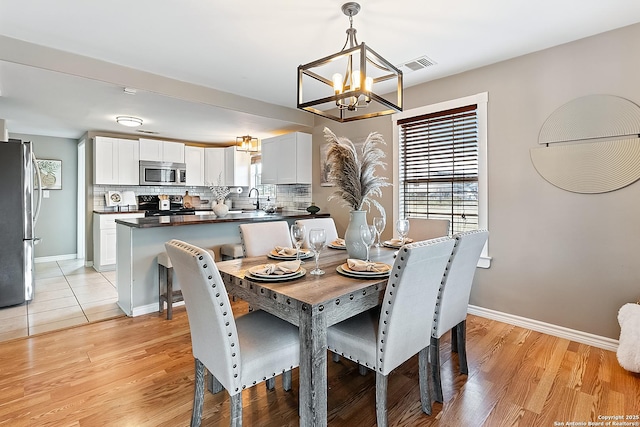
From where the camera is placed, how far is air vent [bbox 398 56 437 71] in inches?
115

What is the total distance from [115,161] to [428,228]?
16.4 feet

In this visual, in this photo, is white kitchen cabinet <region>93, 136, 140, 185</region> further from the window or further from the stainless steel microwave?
the window

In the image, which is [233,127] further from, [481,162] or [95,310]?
[481,162]

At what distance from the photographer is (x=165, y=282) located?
3273 millimetres

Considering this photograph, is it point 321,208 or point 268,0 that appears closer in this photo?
point 268,0

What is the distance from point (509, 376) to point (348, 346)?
1224 mm

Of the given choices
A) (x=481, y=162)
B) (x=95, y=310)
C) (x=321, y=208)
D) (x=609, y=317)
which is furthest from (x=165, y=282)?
(x=609, y=317)

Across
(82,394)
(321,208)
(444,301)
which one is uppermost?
(321,208)

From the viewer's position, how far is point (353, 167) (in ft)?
6.49

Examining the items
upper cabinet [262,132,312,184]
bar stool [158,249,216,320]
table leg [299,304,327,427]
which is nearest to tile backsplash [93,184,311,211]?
upper cabinet [262,132,312,184]

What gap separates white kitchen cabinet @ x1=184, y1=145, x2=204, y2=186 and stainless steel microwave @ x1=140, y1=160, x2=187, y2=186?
11cm

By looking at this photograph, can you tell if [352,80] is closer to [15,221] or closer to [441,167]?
[441,167]

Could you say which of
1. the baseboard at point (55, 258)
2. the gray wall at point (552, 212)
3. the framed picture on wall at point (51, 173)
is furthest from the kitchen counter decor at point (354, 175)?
the baseboard at point (55, 258)

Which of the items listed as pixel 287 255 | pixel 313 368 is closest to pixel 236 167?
pixel 287 255
